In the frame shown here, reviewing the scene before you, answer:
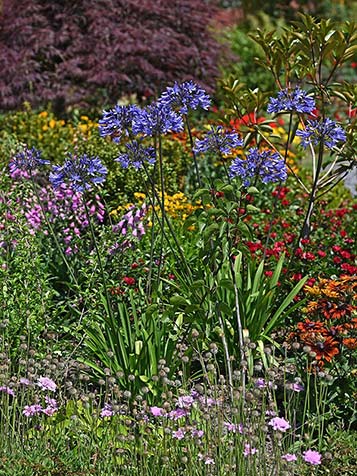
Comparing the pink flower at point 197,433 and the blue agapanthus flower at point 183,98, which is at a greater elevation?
the blue agapanthus flower at point 183,98

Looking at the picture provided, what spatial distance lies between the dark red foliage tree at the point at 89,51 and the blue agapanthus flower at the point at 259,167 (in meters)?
4.42

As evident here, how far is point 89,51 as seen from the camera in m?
8.13

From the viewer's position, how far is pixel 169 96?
3.60m

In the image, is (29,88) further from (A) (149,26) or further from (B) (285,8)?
(B) (285,8)

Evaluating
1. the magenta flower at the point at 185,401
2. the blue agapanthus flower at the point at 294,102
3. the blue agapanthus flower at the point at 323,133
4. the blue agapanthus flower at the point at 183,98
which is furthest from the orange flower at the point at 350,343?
the blue agapanthus flower at the point at 183,98

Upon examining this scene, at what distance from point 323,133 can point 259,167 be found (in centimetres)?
34

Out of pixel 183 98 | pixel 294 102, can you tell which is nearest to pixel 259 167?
pixel 294 102

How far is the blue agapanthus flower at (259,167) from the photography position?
12.1ft

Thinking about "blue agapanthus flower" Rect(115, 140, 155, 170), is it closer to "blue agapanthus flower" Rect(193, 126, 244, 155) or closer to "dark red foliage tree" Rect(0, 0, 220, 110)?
"blue agapanthus flower" Rect(193, 126, 244, 155)

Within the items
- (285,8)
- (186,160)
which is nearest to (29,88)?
(186,160)

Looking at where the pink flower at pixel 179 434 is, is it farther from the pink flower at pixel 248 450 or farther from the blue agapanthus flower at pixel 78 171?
the blue agapanthus flower at pixel 78 171

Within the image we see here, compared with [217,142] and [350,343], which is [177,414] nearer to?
[350,343]

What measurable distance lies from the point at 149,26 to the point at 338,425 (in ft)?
18.7

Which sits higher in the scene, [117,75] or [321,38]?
[321,38]
